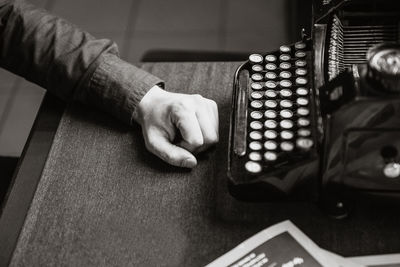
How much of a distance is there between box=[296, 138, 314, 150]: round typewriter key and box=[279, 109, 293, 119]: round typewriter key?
0.12 m

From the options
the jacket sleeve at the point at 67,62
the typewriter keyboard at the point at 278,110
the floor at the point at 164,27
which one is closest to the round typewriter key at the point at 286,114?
the typewriter keyboard at the point at 278,110

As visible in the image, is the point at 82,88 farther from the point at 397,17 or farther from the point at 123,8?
the point at 123,8

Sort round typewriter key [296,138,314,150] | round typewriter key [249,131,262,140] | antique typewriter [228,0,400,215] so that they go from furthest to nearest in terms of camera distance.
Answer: round typewriter key [249,131,262,140], round typewriter key [296,138,314,150], antique typewriter [228,0,400,215]

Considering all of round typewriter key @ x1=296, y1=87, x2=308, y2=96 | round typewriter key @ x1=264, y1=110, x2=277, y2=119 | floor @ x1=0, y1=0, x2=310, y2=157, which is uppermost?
round typewriter key @ x1=296, y1=87, x2=308, y2=96

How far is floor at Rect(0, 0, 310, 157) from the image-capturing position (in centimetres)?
250

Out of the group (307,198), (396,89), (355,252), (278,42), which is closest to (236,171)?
(307,198)

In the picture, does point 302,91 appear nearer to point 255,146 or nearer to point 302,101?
point 302,101

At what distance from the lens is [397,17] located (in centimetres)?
120

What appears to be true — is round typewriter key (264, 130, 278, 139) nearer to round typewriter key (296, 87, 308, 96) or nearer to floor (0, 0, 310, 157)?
round typewriter key (296, 87, 308, 96)

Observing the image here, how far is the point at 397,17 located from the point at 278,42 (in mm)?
1372

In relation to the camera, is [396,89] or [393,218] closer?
[396,89]

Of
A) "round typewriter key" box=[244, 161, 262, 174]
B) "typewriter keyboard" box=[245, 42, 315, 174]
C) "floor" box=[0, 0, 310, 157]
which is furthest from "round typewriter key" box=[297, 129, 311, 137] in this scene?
"floor" box=[0, 0, 310, 157]

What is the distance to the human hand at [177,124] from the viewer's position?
1202 millimetres

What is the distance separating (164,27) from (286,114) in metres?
1.70
